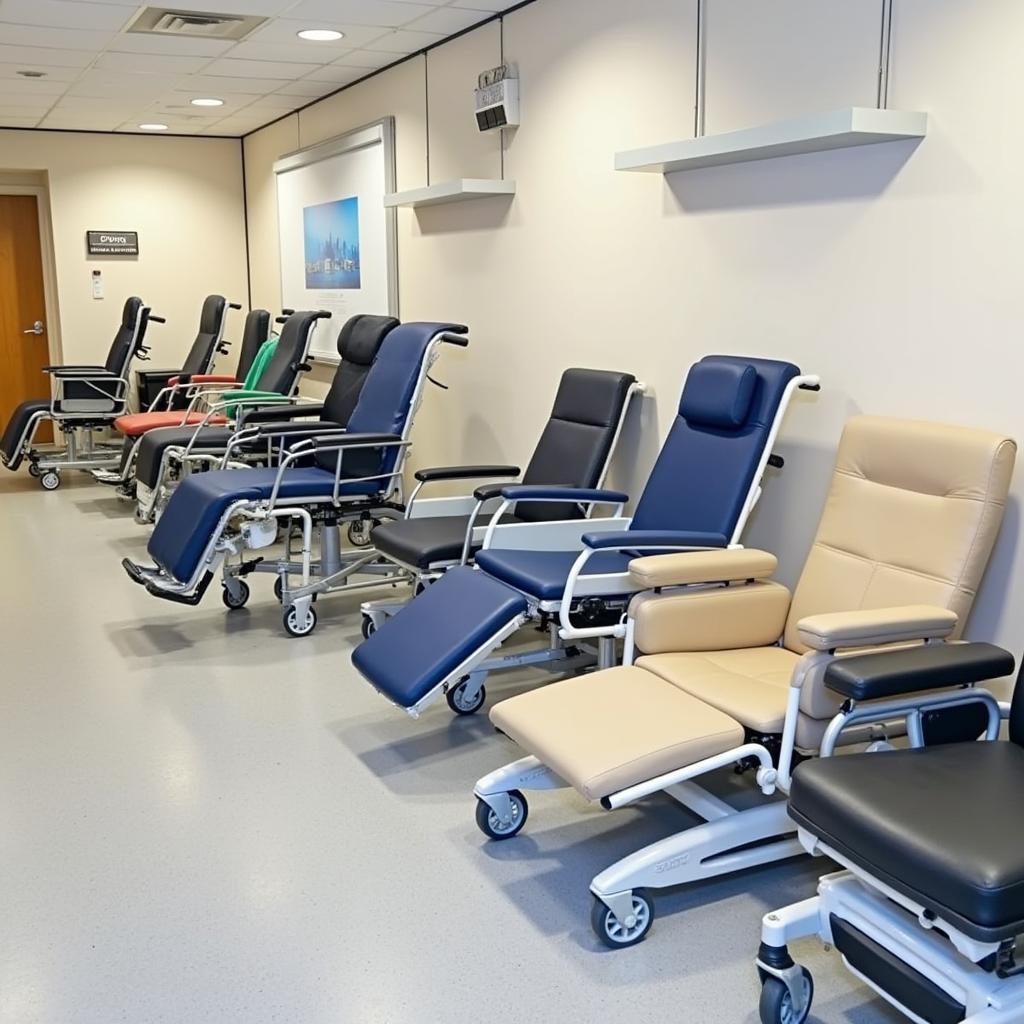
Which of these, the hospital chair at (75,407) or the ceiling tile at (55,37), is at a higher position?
the ceiling tile at (55,37)

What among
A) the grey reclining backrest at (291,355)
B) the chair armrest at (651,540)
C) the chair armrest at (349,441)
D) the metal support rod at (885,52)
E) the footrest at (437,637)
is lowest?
the footrest at (437,637)

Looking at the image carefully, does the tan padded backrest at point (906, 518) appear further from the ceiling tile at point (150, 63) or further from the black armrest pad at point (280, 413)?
the ceiling tile at point (150, 63)

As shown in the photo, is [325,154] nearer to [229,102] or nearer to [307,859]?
[229,102]

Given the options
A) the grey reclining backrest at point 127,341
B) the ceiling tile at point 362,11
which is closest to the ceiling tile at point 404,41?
the ceiling tile at point 362,11

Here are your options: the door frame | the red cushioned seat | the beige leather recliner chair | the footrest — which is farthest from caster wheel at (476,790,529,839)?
the door frame

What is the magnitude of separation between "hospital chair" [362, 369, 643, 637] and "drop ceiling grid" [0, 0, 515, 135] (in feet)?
6.09

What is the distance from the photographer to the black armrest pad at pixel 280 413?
222 inches

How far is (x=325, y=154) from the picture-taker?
698cm

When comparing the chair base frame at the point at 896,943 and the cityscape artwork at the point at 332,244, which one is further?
the cityscape artwork at the point at 332,244

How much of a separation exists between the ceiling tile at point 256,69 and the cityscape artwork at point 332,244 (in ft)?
2.55

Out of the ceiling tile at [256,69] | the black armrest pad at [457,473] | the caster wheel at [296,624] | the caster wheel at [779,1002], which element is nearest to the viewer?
the caster wheel at [779,1002]

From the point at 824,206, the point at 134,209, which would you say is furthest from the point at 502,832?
the point at 134,209

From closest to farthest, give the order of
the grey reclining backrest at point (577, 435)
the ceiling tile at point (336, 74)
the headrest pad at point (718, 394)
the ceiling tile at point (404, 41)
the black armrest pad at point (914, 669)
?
the black armrest pad at point (914, 669) → the headrest pad at point (718, 394) → the grey reclining backrest at point (577, 435) → the ceiling tile at point (404, 41) → the ceiling tile at point (336, 74)

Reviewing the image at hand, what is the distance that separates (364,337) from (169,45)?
177 centimetres
